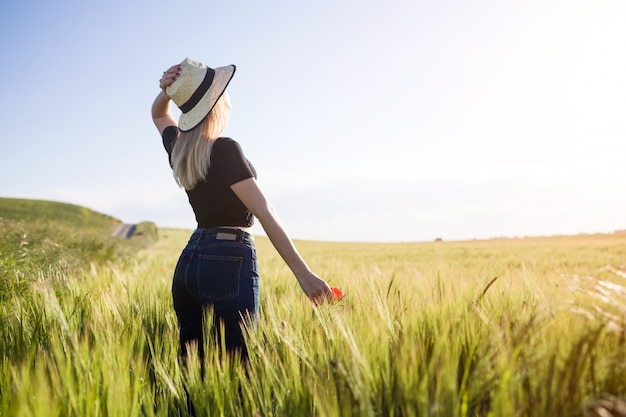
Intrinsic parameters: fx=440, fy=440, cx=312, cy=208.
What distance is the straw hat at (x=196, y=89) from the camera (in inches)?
94.0

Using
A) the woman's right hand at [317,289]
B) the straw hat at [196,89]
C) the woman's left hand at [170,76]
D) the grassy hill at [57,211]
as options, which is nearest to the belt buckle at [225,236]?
the woman's right hand at [317,289]

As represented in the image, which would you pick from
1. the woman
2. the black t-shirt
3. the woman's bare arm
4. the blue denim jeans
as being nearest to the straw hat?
the woman

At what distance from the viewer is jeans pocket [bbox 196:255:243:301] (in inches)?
84.0

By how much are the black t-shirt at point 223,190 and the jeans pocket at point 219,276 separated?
0.63ft

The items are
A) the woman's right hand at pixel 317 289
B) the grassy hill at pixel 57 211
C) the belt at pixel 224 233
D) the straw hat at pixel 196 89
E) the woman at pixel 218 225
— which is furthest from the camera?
the grassy hill at pixel 57 211

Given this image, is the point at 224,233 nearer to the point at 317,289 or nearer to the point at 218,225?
the point at 218,225

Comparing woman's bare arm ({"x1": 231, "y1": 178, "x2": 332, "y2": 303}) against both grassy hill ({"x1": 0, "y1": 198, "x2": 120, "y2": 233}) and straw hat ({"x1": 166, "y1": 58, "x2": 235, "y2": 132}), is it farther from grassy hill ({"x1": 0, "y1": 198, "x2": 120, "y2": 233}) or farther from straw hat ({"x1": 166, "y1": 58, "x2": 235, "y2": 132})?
grassy hill ({"x1": 0, "y1": 198, "x2": 120, "y2": 233})

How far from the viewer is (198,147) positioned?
227 cm

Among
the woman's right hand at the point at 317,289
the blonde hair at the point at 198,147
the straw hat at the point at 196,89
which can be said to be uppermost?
the straw hat at the point at 196,89

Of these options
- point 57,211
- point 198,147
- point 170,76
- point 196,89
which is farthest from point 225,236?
point 57,211

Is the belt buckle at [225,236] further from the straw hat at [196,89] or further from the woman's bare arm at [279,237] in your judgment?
the straw hat at [196,89]

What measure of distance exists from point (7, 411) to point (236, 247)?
3.59ft

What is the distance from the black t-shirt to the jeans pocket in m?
0.19

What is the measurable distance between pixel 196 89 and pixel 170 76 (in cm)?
28
